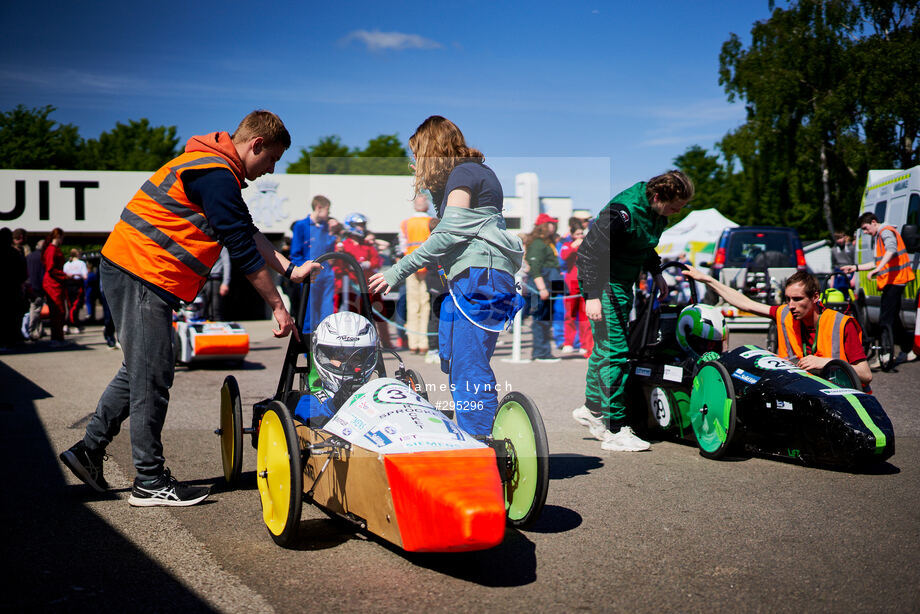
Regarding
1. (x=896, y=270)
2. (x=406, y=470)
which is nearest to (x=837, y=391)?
(x=406, y=470)

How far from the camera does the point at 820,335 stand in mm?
5633

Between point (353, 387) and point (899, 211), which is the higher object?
point (899, 211)

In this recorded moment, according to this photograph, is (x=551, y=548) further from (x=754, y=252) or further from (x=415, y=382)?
(x=754, y=252)

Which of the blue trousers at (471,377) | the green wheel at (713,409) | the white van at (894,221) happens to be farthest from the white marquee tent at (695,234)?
the blue trousers at (471,377)

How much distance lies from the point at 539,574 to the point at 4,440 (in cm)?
448

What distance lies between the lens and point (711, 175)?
228 ft

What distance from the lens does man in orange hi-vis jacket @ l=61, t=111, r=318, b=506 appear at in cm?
384

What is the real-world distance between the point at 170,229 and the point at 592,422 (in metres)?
3.38

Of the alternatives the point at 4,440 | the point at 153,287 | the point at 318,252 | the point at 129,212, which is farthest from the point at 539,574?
the point at 4,440

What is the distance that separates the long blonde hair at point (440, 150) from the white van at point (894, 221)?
7.79 m

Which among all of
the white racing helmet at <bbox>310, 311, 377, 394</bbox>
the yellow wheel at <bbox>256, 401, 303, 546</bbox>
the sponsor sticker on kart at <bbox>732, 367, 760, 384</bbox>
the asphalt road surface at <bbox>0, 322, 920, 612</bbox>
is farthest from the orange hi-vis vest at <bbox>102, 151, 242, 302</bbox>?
the sponsor sticker on kart at <bbox>732, 367, 760, 384</bbox>

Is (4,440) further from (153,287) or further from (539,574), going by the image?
(539,574)

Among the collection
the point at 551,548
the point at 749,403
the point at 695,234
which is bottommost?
the point at 551,548

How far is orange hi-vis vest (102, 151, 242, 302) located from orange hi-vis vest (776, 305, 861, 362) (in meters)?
4.06
